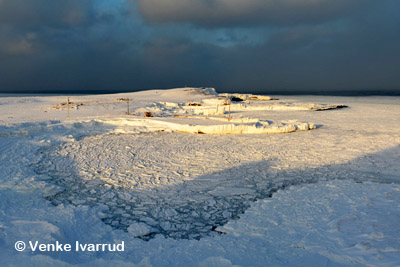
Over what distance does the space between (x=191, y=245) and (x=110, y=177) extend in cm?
329

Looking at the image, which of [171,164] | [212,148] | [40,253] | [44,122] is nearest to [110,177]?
[171,164]

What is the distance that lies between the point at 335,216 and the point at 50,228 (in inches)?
164

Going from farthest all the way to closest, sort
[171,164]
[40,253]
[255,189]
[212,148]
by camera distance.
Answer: [212,148] < [171,164] < [255,189] < [40,253]

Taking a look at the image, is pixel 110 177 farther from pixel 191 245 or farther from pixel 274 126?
pixel 274 126

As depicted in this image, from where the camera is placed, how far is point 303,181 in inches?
226

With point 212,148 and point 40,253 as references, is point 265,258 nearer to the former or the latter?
point 40,253

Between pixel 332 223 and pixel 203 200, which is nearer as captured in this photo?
pixel 332 223

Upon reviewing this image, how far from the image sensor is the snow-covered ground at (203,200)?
3.17m

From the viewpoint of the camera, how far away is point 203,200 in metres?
4.84

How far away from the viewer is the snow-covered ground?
3.17 m

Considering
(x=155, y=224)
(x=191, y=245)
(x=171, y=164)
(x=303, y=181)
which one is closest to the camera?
(x=191, y=245)

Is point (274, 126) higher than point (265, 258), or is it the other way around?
point (274, 126)

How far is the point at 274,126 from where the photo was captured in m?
11.7

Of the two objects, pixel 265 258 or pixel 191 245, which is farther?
pixel 191 245
